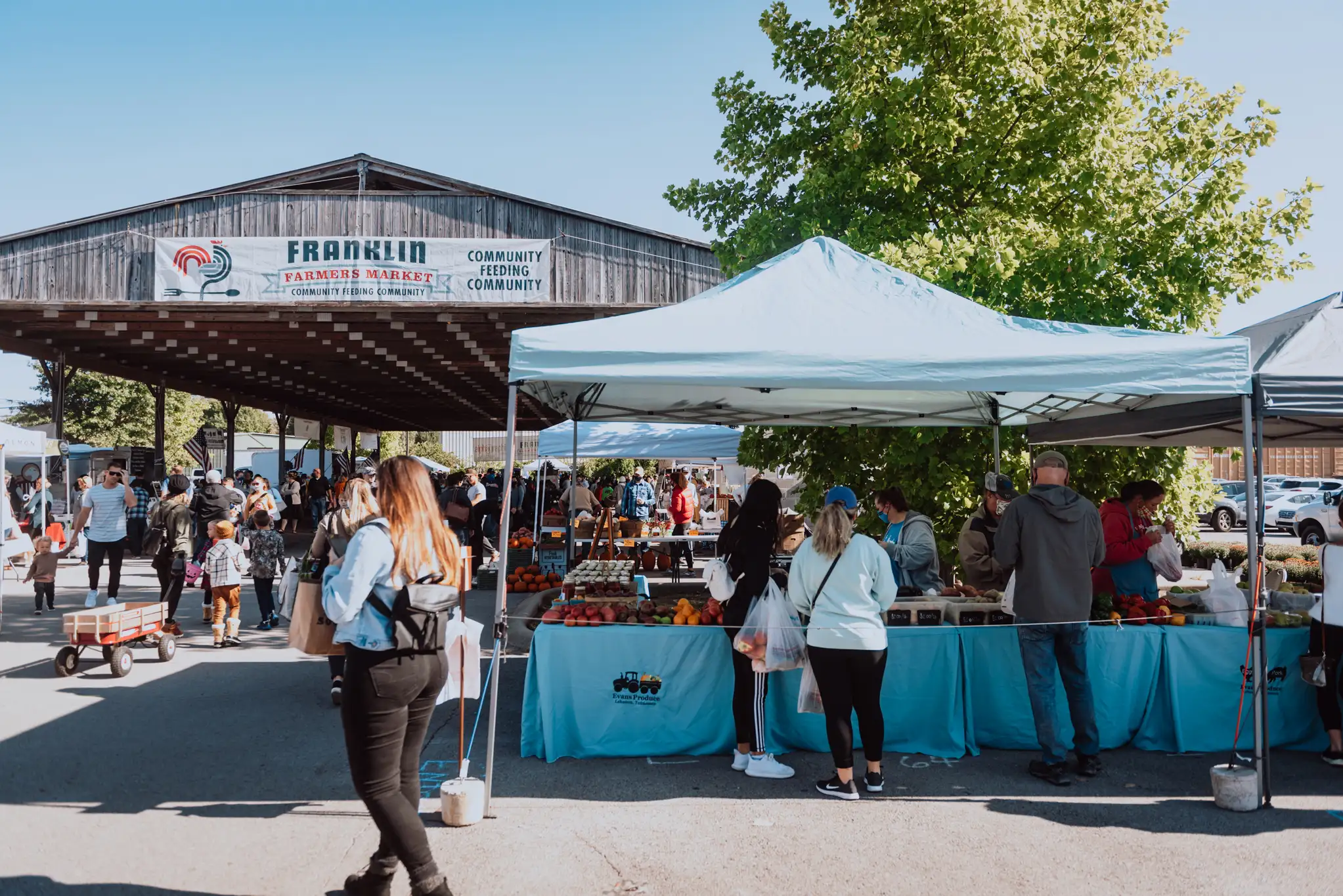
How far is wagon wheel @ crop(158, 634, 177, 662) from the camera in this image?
8727 millimetres

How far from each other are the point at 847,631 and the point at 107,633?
636cm

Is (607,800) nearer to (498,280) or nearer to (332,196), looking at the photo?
(498,280)

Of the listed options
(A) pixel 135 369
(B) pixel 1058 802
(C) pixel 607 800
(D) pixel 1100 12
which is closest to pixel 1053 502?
(B) pixel 1058 802

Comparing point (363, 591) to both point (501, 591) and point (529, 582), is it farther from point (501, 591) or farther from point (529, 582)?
point (529, 582)

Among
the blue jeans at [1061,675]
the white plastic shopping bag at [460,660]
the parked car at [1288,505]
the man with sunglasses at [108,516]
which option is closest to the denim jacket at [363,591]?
the white plastic shopping bag at [460,660]

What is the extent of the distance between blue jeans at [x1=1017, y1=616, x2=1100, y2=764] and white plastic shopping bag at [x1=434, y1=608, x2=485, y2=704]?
3116mm

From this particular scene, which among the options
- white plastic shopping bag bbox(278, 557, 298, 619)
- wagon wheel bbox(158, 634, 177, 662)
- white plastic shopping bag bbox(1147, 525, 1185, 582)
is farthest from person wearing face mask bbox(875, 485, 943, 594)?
wagon wheel bbox(158, 634, 177, 662)

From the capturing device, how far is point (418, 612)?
11.7 feet

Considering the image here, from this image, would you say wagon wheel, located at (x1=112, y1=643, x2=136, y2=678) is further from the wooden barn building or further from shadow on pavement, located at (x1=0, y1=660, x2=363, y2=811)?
the wooden barn building

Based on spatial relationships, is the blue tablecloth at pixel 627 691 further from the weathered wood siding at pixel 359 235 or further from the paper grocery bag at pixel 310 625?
the weathered wood siding at pixel 359 235

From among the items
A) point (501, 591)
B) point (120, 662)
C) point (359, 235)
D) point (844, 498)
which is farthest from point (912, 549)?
point (359, 235)

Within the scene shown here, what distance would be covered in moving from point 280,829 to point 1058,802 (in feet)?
13.0

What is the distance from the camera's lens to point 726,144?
11320 mm

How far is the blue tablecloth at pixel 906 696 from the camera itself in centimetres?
593
